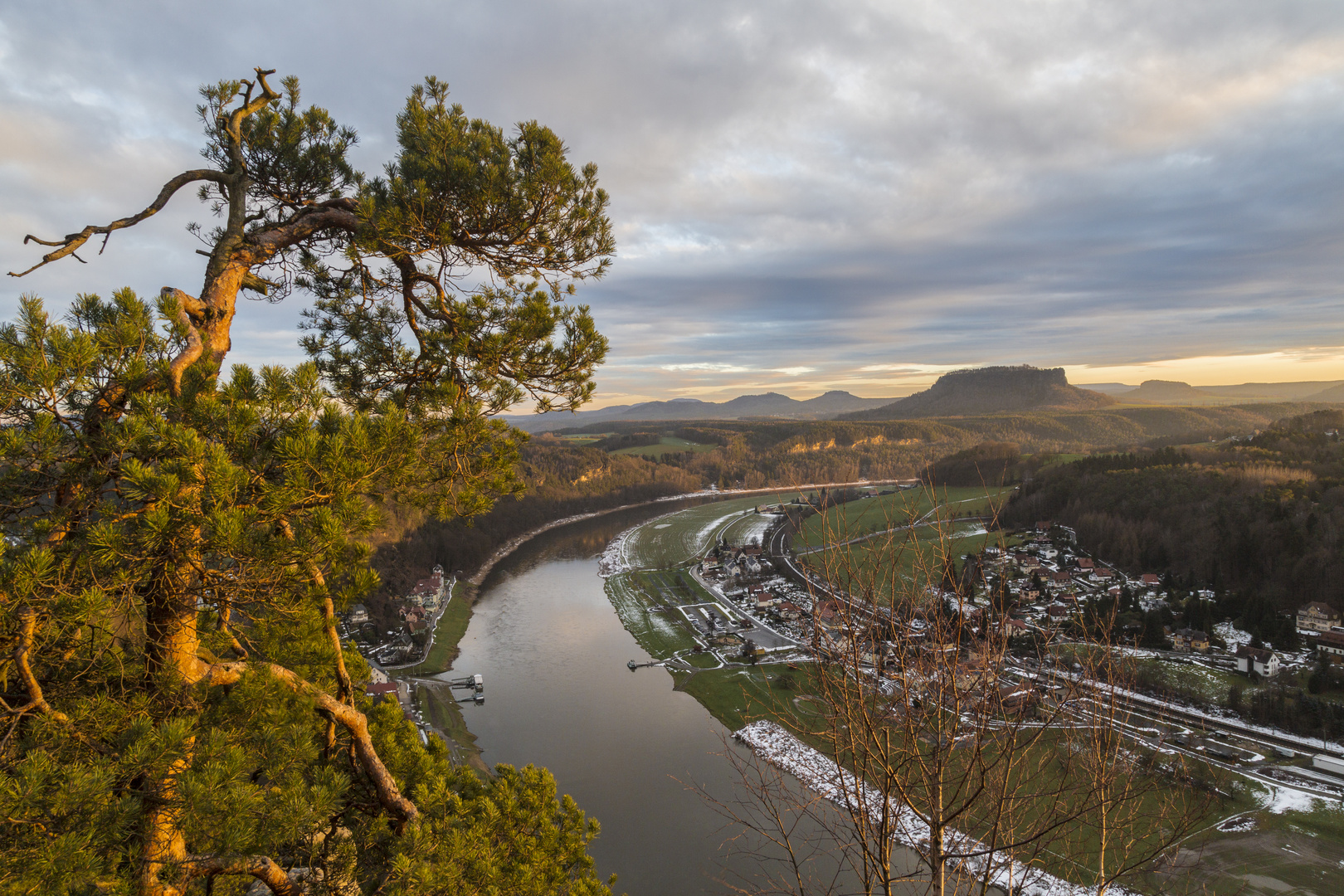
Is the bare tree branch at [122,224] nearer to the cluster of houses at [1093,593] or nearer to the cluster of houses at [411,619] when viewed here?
the cluster of houses at [1093,593]

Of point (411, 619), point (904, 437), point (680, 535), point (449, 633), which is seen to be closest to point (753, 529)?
point (680, 535)

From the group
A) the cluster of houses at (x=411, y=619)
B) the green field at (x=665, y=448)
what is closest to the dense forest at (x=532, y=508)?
the cluster of houses at (x=411, y=619)

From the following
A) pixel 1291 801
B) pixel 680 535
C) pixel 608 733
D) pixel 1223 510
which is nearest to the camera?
pixel 1291 801

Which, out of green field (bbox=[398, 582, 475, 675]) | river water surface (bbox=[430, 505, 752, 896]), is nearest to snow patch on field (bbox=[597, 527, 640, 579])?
river water surface (bbox=[430, 505, 752, 896])

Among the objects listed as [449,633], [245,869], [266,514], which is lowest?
[449,633]

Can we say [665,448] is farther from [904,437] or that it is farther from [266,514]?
[266,514]

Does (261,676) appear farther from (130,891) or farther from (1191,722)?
(1191,722)

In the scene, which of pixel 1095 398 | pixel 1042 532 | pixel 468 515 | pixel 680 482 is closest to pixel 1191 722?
pixel 468 515
